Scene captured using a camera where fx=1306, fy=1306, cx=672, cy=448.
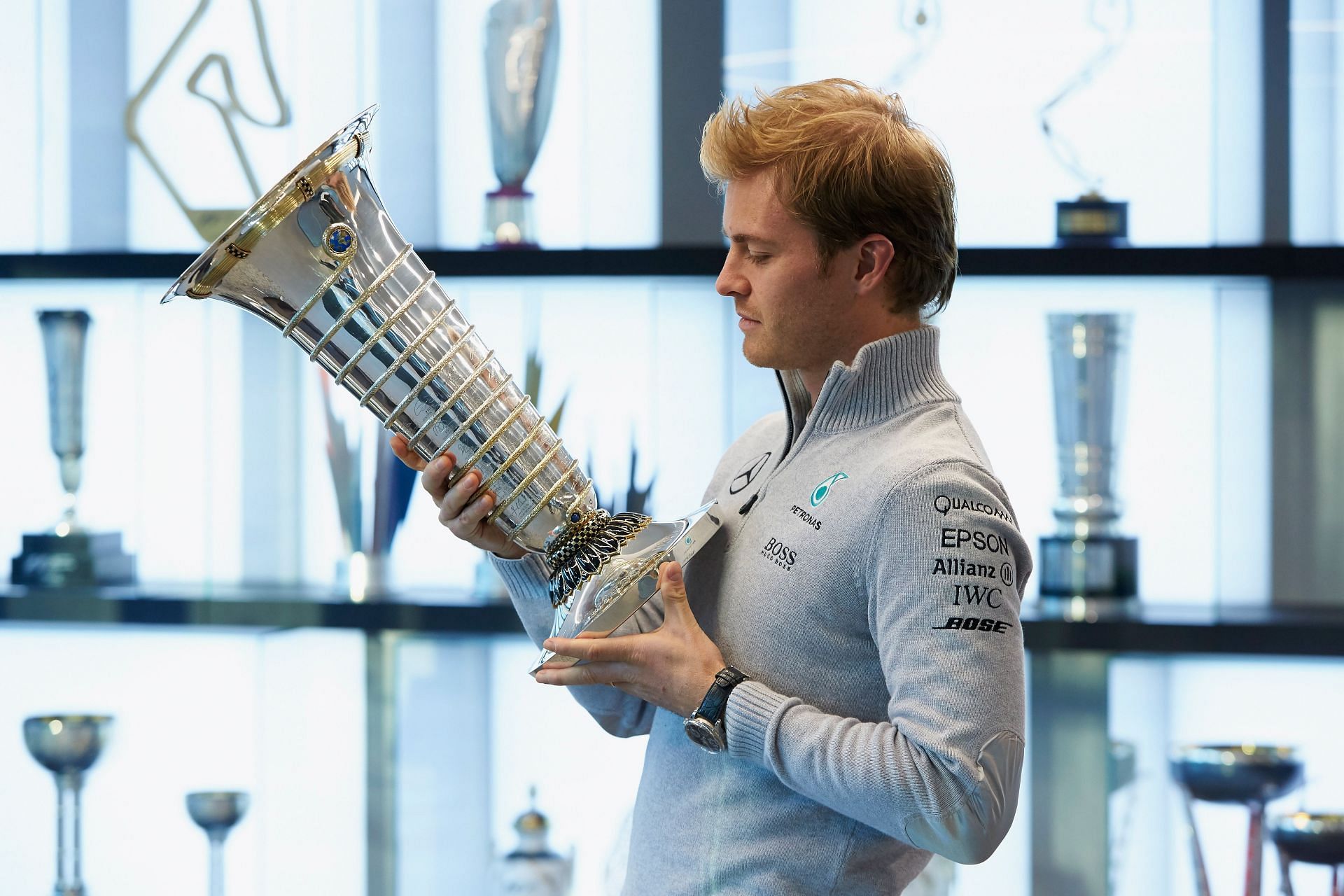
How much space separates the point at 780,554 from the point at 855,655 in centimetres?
10

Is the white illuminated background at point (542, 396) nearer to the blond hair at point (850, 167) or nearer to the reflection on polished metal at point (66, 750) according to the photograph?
the reflection on polished metal at point (66, 750)

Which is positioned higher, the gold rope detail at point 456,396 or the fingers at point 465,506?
the gold rope detail at point 456,396

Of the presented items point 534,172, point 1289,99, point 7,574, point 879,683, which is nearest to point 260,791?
point 7,574

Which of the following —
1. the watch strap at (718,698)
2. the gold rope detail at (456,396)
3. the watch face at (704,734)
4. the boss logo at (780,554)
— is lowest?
the watch face at (704,734)

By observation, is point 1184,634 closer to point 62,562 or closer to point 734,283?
point 734,283

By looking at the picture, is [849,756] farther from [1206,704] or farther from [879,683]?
[1206,704]

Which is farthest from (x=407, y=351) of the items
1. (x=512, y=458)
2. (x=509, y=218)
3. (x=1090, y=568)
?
(x=1090, y=568)

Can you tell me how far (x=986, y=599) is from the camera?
0.96 metres

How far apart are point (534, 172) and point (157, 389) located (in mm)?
805

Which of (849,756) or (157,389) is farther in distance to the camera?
(157,389)

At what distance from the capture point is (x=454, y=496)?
1.12m
